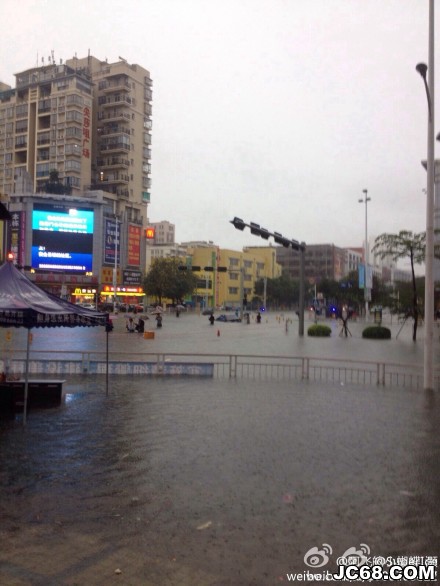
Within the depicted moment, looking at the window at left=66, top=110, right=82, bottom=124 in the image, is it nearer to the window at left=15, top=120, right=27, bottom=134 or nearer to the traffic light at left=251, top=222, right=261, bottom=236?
the window at left=15, top=120, right=27, bottom=134

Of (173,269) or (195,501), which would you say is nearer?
(195,501)

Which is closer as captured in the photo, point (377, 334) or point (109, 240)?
point (377, 334)

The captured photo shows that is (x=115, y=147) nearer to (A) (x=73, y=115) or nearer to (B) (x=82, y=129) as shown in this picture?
(B) (x=82, y=129)

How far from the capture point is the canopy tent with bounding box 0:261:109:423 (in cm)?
970

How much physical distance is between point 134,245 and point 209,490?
83160mm

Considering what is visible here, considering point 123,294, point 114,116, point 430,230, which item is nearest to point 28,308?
point 430,230

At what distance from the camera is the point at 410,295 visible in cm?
3569

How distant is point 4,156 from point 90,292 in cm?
3319

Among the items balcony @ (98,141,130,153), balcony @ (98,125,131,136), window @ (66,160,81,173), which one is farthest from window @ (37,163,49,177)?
balcony @ (98,125,131,136)

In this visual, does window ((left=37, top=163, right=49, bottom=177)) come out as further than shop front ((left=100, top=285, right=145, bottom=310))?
Yes

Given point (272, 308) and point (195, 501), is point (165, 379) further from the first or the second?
point (272, 308)

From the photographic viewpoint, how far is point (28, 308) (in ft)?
31.3

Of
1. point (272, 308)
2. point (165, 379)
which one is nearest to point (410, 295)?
point (165, 379)

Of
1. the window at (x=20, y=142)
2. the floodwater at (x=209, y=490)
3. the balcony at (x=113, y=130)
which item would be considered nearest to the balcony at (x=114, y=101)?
the balcony at (x=113, y=130)
